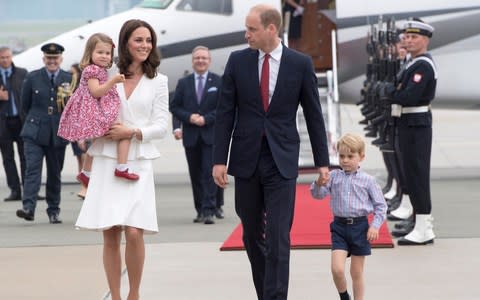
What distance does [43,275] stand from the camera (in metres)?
9.34

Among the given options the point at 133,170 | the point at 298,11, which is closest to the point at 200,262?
the point at 133,170

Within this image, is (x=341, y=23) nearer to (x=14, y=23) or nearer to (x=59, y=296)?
Answer: (x=59, y=296)

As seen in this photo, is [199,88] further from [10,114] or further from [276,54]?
[276,54]

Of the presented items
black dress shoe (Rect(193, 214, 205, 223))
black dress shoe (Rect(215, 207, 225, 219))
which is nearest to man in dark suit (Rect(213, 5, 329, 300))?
black dress shoe (Rect(193, 214, 205, 223))

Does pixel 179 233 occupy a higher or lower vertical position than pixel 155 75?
lower

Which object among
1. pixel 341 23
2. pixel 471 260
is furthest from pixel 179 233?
pixel 341 23

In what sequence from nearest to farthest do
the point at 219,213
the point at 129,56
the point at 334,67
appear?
1. the point at 129,56
2. the point at 219,213
3. the point at 334,67

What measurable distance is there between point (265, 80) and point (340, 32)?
9.34 m

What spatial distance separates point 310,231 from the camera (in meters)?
11.1

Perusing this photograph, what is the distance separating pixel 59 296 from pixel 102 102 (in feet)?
5.20

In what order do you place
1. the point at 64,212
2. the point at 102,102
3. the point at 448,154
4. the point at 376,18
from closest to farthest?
1. the point at 102,102
2. the point at 64,212
3. the point at 376,18
4. the point at 448,154

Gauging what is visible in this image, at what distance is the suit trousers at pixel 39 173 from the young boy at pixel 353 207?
→ 5.12 meters

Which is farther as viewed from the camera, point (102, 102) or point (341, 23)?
point (341, 23)

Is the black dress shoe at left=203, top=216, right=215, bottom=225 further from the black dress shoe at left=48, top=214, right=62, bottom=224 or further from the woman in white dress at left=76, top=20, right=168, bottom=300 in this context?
the woman in white dress at left=76, top=20, right=168, bottom=300
